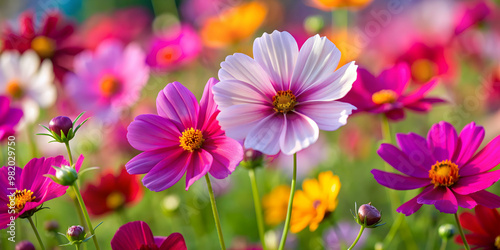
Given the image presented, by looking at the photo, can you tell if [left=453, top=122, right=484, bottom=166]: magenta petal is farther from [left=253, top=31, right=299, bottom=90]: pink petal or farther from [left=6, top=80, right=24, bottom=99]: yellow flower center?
[left=6, top=80, right=24, bottom=99]: yellow flower center

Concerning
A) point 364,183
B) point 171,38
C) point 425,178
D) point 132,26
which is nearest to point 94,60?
point 171,38

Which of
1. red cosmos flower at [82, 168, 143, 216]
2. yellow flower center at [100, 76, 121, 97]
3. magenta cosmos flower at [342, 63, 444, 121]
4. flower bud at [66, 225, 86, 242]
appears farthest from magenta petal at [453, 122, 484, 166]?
yellow flower center at [100, 76, 121, 97]

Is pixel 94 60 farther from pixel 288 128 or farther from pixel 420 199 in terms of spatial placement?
pixel 420 199

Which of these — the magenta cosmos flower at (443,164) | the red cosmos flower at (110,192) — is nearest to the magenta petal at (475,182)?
the magenta cosmos flower at (443,164)

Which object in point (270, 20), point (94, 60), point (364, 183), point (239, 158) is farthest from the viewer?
point (270, 20)

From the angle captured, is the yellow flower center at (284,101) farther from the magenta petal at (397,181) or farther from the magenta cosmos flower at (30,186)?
the magenta cosmos flower at (30,186)

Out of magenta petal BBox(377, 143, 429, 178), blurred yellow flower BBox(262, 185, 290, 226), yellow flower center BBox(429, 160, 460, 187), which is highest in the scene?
magenta petal BBox(377, 143, 429, 178)
